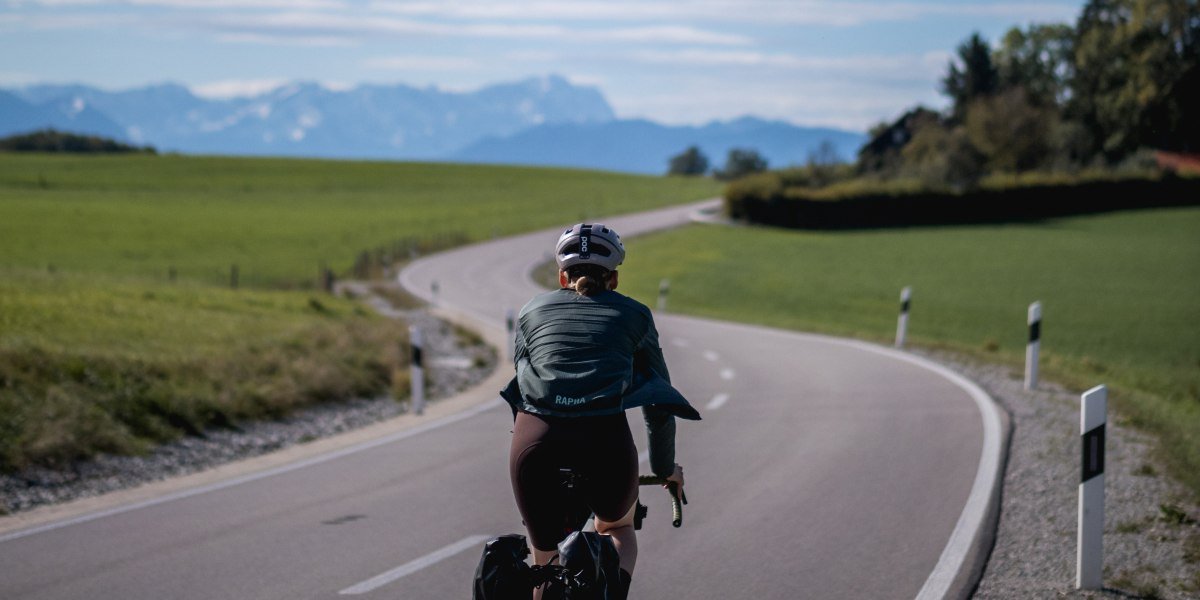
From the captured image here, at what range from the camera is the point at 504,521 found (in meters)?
7.71

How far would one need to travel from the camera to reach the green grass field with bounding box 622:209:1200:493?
1994cm

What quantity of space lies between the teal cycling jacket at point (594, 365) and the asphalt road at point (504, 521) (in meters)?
2.19

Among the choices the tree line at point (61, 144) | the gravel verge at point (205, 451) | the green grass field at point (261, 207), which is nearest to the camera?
the gravel verge at point (205, 451)

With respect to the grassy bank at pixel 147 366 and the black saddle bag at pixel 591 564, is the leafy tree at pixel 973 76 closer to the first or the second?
the grassy bank at pixel 147 366

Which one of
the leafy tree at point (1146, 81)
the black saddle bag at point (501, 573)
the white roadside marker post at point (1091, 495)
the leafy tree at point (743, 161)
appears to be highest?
the leafy tree at point (1146, 81)

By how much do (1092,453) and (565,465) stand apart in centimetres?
359

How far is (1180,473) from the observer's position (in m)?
8.87

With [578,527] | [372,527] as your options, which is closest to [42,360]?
[372,527]

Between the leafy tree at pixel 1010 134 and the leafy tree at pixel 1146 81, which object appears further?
the leafy tree at pixel 1010 134

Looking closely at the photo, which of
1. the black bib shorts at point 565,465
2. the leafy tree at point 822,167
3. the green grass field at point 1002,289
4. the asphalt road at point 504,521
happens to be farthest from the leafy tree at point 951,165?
the black bib shorts at point 565,465

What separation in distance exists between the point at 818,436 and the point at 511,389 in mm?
7349

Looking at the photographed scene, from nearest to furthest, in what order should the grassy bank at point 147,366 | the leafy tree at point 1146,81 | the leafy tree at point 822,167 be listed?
the grassy bank at point 147,366 < the leafy tree at point 822,167 < the leafy tree at point 1146,81

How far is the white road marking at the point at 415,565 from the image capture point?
6.12 metres

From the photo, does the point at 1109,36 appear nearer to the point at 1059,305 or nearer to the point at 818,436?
the point at 1059,305
